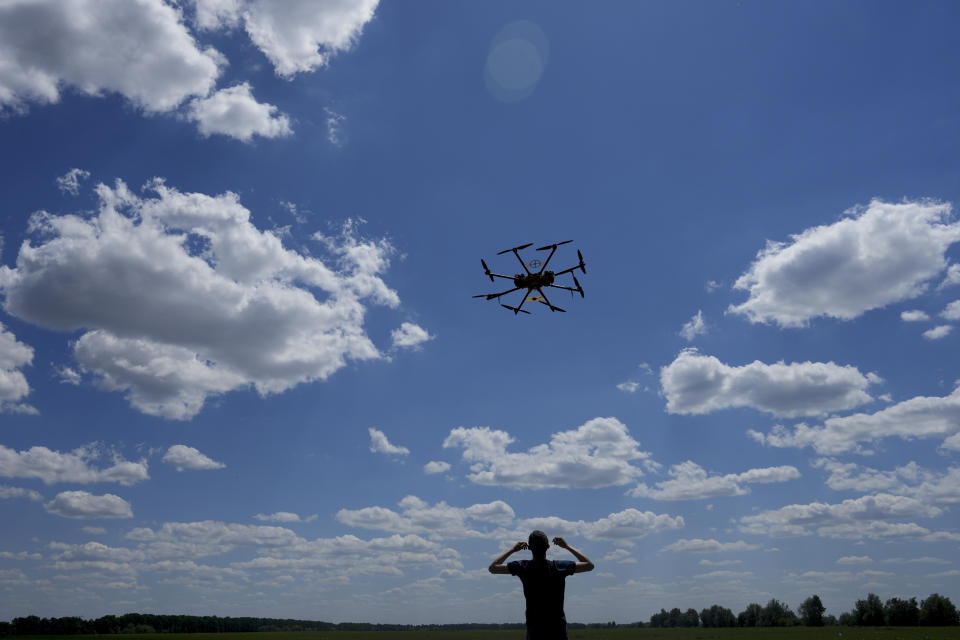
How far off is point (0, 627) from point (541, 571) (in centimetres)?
21272

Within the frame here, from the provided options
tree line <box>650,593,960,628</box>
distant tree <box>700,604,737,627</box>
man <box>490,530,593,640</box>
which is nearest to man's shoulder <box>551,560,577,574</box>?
man <box>490,530,593,640</box>

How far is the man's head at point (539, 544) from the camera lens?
9.04m

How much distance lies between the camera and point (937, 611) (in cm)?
13562

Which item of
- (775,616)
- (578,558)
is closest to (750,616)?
(775,616)

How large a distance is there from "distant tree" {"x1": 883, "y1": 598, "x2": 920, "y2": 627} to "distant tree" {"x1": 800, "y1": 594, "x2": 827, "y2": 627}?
34.5 meters

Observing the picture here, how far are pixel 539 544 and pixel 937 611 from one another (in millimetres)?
168954

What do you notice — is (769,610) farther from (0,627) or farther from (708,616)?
(0,627)

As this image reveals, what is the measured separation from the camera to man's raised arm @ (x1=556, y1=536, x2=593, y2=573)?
9.45 meters

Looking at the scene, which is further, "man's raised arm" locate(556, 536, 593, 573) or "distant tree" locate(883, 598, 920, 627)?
"distant tree" locate(883, 598, 920, 627)

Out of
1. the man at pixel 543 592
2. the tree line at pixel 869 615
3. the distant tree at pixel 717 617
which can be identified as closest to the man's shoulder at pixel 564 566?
the man at pixel 543 592

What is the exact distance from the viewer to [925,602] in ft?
454

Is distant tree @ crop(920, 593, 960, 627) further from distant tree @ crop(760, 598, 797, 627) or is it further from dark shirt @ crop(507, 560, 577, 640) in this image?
dark shirt @ crop(507, 560, 577, 640)

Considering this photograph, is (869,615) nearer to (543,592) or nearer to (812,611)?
(812,611)

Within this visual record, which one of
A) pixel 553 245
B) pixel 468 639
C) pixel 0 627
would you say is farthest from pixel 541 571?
pixel 0 627
